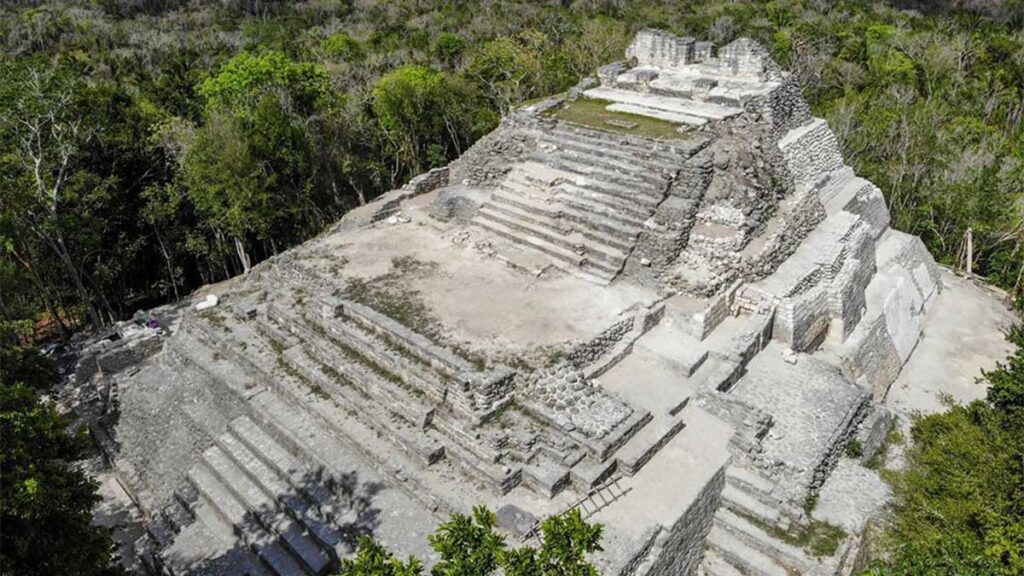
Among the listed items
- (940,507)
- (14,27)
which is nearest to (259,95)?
(940,507)

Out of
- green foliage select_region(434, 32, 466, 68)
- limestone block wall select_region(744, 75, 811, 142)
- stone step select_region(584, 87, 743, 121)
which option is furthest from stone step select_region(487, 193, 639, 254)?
green foliage select_region(434, 32, 466, 68)

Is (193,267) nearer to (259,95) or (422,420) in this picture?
(259,95)

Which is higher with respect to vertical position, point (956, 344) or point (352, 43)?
point (352, 43)

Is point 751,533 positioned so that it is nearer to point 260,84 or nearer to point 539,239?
point 539,239

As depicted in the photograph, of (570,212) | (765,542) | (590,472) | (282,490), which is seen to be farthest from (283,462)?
(570,212)

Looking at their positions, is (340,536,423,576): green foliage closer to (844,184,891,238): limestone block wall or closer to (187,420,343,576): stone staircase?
(187,420,343,576): stone staircase
